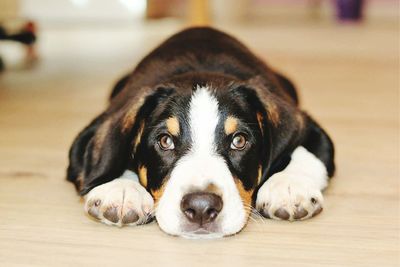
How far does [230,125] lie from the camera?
8.71ft

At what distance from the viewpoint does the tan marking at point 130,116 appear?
9.20ft

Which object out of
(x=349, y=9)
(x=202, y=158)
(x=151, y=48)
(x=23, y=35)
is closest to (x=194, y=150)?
(x=202, y=158)

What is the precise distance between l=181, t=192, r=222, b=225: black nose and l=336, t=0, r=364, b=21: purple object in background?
10193 millimetres

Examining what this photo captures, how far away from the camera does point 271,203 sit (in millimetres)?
2645

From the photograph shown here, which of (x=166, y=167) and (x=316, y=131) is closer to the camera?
(x=166, y=167)

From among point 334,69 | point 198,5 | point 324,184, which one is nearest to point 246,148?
point 324,184

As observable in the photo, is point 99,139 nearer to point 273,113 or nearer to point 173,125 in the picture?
point 173,125

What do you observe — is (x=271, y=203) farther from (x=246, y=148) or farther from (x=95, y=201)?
(x=95, y=201)

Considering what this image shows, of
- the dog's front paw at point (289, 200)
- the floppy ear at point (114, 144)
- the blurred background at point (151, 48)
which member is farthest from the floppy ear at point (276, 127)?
the blurred background at point (151, 48)

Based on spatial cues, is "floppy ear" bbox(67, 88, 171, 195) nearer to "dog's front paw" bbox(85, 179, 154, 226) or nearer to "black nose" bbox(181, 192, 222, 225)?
"dog's front paw" bbox(85, 179, 154, 226)

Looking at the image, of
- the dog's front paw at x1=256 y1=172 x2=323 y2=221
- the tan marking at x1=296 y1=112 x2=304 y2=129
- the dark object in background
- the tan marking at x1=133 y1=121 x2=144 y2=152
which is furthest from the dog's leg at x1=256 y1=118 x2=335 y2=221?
the dark object in background

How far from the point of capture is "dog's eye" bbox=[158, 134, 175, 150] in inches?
104

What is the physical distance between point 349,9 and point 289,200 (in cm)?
1004

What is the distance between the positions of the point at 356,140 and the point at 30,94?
2.68m
